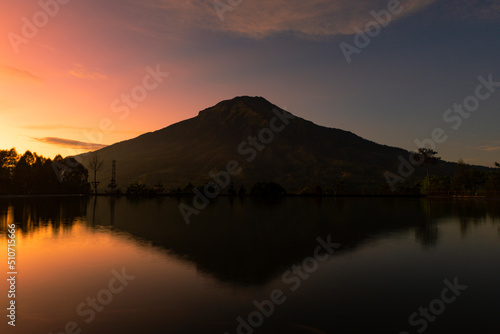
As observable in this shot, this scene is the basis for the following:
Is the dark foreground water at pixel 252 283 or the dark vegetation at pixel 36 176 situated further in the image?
the dark vegetation at pixel 36 176

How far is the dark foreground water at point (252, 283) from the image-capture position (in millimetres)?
8609

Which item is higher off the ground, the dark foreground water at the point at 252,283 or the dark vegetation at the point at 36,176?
the dark vegetation at the point at 36,176

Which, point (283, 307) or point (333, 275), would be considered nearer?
point (283, 307)

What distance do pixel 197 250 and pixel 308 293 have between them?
810cm

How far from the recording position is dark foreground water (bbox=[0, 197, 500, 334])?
8.61 m

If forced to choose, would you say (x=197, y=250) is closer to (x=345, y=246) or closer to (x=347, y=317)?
(x=345, y=246)

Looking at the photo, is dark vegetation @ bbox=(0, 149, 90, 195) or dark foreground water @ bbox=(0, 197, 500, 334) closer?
dark foreground water @ bbox=(0, 197, 500, 334)

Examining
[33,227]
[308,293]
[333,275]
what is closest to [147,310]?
[308,293]

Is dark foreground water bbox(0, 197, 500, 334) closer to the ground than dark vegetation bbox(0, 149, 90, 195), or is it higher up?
closer to the ground

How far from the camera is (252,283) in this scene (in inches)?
473

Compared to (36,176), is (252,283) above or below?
below

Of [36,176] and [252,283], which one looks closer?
[252,283]

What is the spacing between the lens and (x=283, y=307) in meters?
9.69

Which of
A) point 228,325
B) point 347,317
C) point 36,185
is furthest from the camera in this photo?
point 36,185
